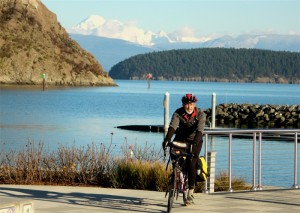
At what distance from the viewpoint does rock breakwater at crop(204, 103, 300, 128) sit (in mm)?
65125

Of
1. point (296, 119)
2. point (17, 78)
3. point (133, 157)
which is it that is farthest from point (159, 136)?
point (17, 78)

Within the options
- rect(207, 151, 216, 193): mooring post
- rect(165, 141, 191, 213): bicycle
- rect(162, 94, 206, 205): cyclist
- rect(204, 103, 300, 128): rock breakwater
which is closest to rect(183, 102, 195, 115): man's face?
rect(162, 94, 206, 205): cyclist

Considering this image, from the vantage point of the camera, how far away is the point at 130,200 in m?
14.0

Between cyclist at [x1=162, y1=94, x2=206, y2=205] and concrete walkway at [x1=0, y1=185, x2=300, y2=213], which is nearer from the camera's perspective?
cyclist at [x1=162, y1=94, x2=206, y2=205]

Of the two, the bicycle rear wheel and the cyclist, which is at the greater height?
the cyclist

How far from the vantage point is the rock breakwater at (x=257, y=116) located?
2564 inches

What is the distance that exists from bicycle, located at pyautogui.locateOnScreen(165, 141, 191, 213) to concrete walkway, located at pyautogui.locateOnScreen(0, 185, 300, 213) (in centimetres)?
44

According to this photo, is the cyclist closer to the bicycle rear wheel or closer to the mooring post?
the bicycle rear wheel

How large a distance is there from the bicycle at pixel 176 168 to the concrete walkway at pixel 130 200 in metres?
0.44

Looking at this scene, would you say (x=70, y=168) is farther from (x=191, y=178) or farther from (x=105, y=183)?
(x=191, y=178)

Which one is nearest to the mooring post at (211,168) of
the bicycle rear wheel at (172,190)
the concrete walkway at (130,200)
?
the concrete walkway at (130,200)

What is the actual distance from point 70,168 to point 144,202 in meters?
3.44

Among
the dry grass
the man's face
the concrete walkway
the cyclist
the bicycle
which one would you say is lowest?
the concrete walkway

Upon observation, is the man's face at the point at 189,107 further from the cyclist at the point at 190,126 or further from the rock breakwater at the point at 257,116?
the rock breakwater at the point at 257,116
